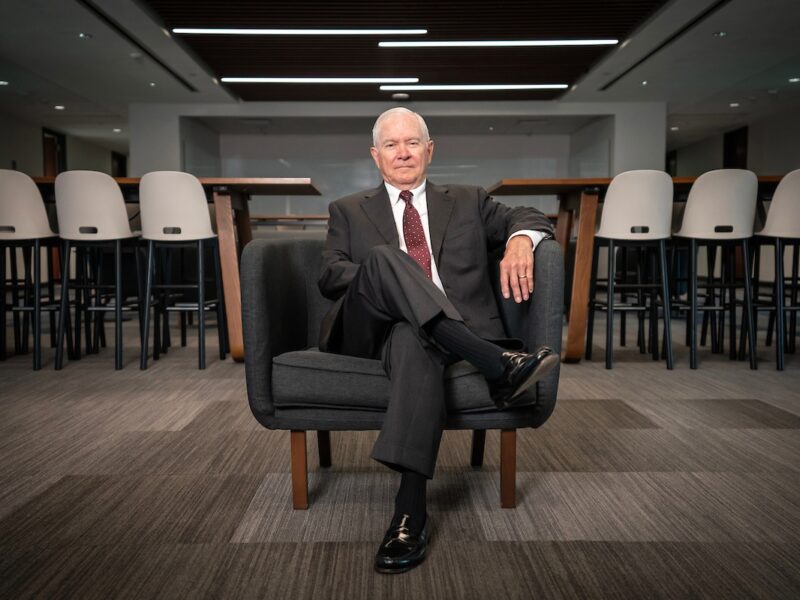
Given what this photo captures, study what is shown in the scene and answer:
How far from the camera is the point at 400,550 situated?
1.28m

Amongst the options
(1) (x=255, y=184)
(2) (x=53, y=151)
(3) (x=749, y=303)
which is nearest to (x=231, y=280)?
(1) (x=255, y=184)

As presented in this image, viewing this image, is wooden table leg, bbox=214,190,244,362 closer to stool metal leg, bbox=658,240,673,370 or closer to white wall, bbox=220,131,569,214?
stool metal leg, bbox=658,240,673,370

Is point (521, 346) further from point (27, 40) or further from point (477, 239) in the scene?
point (27, 40)

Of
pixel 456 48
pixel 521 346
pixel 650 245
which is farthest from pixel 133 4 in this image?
pixel 521 346

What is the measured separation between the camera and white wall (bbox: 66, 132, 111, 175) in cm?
1230

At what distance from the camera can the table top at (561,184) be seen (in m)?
3.58

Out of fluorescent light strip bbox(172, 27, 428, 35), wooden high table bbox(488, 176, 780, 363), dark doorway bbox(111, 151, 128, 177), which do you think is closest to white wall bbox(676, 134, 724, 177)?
fluorescent light strip bbox(172, 27, 428, 35)

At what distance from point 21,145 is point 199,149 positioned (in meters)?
2.93

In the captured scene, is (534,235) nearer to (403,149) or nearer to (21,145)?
(403,149)

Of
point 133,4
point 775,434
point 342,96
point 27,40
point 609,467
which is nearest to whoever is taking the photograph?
point 609,467

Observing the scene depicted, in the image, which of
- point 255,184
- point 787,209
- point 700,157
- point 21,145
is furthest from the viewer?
point 700,157

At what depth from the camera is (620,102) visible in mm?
9664

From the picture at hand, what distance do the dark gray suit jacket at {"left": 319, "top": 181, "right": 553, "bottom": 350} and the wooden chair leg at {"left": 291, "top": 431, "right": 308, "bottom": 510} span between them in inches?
9.5

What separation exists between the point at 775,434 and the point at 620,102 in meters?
8.48
